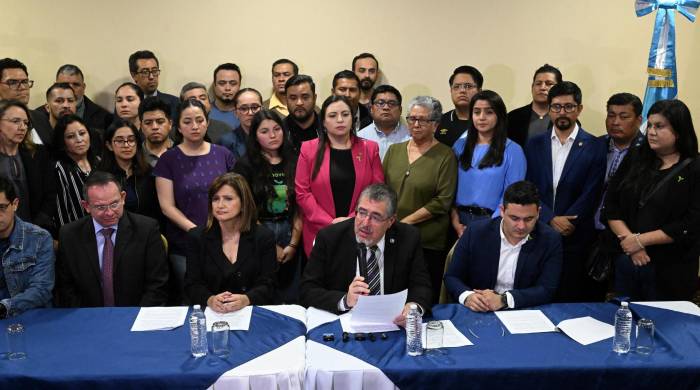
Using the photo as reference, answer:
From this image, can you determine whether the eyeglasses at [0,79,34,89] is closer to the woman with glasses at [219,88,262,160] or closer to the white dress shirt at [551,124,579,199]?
the woman with glasses at [219,88,262,160]

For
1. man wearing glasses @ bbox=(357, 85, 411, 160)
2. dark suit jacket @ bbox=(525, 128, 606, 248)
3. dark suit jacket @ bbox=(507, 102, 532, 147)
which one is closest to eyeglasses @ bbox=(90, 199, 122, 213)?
man wearing glasses @ bbox=(357, 85, 411, 160)

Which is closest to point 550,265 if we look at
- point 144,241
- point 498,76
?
point 144,241

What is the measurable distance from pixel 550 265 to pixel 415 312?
3.03 ft

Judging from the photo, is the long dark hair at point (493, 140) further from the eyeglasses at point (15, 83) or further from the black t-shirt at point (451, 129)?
the eyeglasses at point (15, 83)

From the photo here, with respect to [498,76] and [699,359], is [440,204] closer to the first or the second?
[699,359]

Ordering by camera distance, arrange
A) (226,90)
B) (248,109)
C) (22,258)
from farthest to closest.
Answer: (226,90) → (248,109) → (22,258)

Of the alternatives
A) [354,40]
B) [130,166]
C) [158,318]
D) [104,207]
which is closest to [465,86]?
[354,40]

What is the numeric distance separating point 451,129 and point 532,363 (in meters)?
2.48

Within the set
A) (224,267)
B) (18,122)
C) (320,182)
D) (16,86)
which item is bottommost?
(224,267)

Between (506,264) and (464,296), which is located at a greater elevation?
(506,264)

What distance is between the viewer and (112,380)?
2.30 m

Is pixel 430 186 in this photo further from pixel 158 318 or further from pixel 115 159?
pixel 115 159

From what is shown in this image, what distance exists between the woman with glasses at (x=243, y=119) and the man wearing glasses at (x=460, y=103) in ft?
4.39

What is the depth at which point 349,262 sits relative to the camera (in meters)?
3.07
